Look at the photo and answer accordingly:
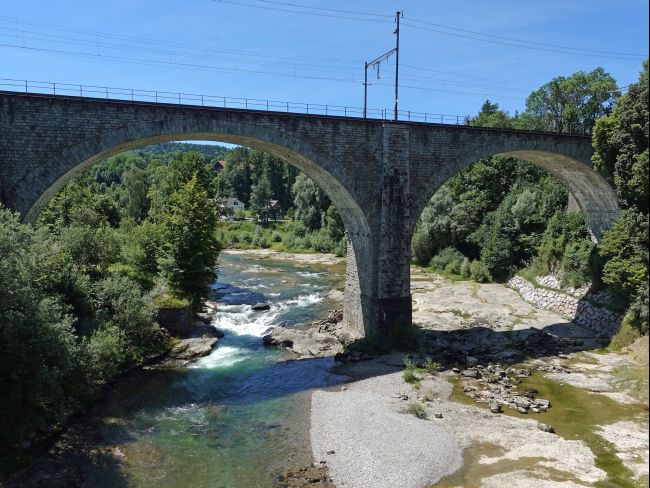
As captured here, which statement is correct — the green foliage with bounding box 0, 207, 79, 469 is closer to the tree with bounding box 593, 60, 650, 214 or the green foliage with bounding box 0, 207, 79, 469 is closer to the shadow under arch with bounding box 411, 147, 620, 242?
the shadow under arch with bounding box 411, 147, 620, 242

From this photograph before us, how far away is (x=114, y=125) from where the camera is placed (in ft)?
60.2

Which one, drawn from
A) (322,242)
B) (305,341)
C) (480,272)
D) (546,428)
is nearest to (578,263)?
(480,272)

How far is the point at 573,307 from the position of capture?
1079 inches

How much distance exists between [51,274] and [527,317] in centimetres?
2453

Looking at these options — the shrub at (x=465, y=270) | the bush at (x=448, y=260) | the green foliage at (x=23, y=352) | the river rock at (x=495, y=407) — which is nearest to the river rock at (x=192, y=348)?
the green foliage at (x=23, y=352)

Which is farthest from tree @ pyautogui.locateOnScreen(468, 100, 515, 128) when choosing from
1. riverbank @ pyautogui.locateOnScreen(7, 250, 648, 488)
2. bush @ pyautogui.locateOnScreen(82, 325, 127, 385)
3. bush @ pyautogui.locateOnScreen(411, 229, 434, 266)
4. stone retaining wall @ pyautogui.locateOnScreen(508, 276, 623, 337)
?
bush @ pyautogui.locateOnScreen(82, 325, 127, 385)

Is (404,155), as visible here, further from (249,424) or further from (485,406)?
(249,424)

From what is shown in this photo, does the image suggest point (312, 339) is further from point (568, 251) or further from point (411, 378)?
point (568, 251)

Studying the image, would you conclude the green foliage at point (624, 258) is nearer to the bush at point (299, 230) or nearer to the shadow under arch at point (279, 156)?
the shadow under arch at point (279, 156)

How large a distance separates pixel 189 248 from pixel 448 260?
2478cm

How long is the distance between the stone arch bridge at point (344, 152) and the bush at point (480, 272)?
37.5 feet

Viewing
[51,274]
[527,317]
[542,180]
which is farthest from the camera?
[542,180]

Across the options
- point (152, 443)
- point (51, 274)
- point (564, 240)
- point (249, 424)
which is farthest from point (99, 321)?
point (564, 240)

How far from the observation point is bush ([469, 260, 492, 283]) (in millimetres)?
37594
